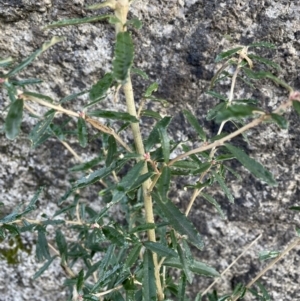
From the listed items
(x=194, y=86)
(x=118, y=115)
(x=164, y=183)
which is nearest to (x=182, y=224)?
(x=164, y=183)

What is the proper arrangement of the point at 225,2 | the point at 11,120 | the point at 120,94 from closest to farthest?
the point at 11,120, the point at 225,2, the point at 120,94

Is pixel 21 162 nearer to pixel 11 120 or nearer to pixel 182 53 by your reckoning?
pixel 182 53

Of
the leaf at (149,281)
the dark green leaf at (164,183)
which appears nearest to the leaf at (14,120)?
the dark green leaf at (164,183)

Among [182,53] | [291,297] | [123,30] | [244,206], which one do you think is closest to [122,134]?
[182,53]

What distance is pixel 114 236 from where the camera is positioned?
0.72 m

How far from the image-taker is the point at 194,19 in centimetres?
90

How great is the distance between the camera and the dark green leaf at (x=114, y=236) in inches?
28.1

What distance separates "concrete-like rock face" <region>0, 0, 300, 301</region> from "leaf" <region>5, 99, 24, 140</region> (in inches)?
15.9

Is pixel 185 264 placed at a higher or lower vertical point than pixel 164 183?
lower

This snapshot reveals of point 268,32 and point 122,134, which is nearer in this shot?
point 268,32

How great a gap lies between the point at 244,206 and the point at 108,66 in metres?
0.49

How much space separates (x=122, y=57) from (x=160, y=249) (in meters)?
0.34

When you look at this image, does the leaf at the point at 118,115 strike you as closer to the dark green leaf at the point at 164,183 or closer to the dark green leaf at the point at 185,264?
the dark green leaf at the point at 164,183

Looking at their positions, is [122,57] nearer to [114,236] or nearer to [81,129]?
[81,129]
